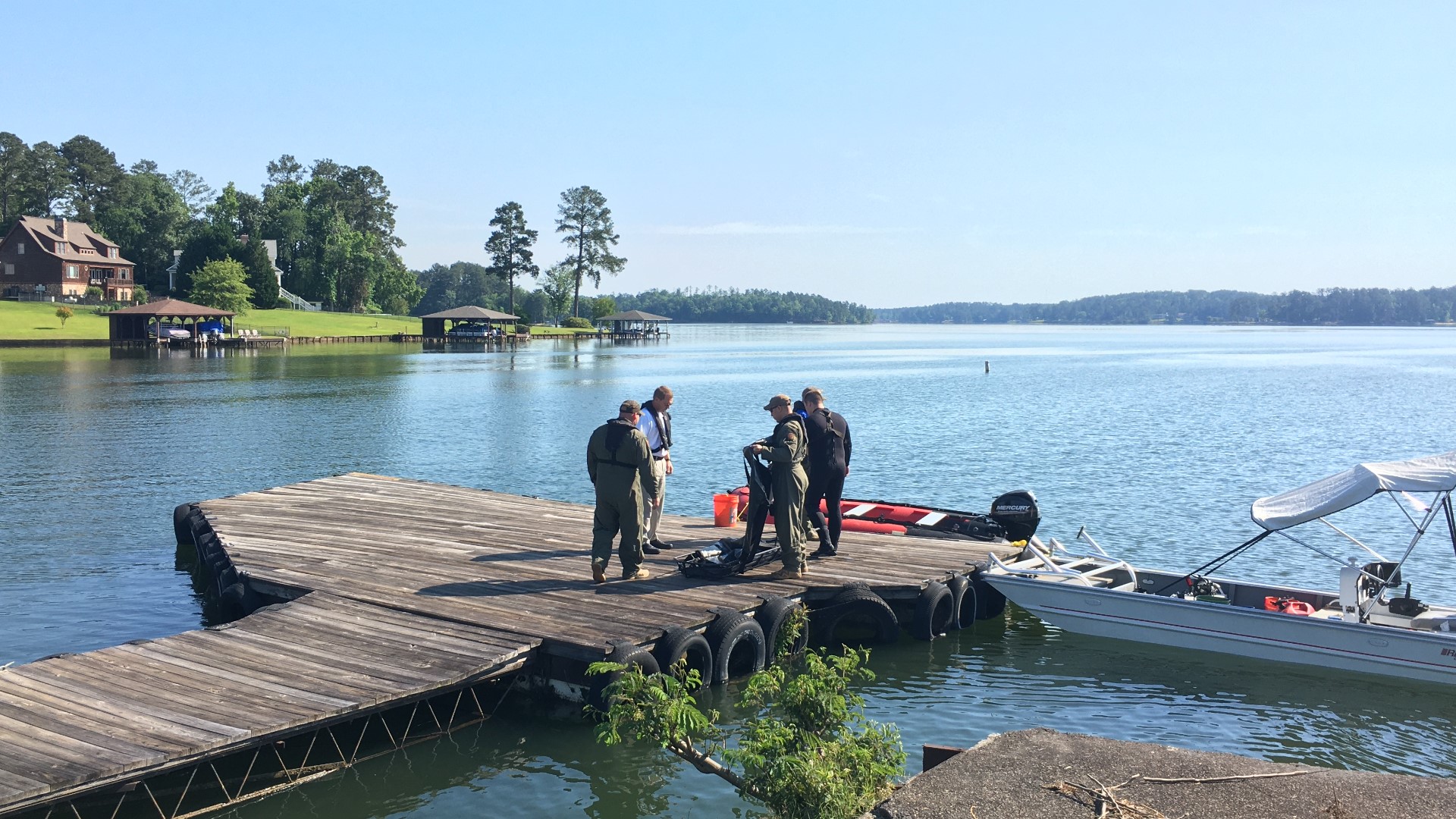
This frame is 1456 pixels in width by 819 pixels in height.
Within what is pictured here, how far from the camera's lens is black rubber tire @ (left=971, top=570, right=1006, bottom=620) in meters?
13.6

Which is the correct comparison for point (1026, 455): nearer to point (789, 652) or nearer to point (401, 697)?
point (789, 652)

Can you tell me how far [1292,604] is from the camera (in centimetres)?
1232

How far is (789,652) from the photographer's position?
1163cm

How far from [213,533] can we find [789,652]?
8.28 metres

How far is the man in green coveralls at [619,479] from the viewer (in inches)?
430

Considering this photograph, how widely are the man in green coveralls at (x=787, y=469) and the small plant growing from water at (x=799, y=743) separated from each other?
13.8 feet

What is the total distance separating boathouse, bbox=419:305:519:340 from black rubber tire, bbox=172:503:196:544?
82.7 m

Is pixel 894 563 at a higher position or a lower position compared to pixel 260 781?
higher

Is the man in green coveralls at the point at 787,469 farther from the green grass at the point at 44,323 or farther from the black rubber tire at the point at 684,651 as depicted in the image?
the green grass at the point at 44,323

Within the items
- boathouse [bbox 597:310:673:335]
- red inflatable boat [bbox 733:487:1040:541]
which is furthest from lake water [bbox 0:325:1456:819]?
boathouse [bbox 597:310:673:335]

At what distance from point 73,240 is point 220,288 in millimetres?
20612

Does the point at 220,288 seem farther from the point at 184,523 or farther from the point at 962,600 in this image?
the point at 962,600

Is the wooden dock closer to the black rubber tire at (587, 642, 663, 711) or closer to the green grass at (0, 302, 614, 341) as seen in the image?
the black rubber tire at (587, 642, 663, 711)

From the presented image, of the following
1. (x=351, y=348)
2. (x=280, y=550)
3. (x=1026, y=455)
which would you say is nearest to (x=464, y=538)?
(x=280, y=550)
